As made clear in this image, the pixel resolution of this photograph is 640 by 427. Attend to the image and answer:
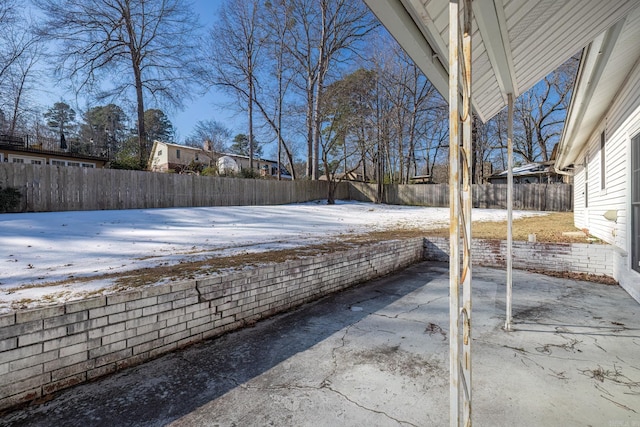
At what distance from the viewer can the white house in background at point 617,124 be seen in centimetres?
327

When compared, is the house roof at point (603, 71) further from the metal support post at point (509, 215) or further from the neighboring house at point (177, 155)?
the neighboring house at point (177, 155)

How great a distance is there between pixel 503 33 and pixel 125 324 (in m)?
3.25

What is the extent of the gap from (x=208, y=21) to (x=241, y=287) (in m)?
19.7

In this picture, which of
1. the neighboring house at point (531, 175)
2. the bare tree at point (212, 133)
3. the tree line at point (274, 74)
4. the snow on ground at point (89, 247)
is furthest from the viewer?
the bare tree at point (212, 133)

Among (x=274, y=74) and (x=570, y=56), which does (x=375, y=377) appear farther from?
(x=274, y=74)

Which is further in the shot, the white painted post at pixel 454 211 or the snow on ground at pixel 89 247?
the snow on ground at pixel 89 247

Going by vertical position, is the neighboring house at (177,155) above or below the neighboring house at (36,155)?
above

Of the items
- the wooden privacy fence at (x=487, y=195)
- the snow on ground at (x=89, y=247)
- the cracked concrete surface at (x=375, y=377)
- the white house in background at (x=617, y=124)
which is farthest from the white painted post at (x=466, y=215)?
the wooden privacy fence at (x=487, y=195)

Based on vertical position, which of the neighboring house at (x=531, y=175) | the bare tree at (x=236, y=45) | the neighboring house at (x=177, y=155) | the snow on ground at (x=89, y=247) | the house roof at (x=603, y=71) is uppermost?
the bare tree at (x=236, y=45)

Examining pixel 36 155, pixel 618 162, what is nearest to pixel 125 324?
pixel 618 162

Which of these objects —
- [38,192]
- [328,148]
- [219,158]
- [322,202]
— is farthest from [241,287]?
[219,158]

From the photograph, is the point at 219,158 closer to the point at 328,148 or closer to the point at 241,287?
the point at 328,148

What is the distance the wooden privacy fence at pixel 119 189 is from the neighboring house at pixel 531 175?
17.1m

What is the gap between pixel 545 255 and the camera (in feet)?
18.6
